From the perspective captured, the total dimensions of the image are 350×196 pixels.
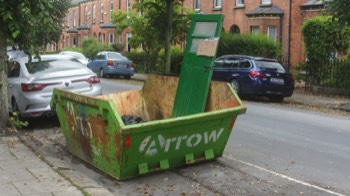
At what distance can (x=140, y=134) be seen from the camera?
6121 mm

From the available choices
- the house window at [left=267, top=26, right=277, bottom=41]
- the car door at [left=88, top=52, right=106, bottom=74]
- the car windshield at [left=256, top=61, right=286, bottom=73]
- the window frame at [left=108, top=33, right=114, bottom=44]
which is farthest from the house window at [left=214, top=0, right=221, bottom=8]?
the window frame at [left=108, top=33, right=114, bottom=44]

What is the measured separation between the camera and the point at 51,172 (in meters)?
6.64

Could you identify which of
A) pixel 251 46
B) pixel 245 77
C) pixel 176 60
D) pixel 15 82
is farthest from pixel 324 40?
pixel 15 82

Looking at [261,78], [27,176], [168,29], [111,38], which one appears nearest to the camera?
[27,176]

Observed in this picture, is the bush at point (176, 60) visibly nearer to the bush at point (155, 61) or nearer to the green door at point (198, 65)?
the bush at point (155, 61)

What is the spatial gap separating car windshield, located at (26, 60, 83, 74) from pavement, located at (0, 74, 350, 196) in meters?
2.05

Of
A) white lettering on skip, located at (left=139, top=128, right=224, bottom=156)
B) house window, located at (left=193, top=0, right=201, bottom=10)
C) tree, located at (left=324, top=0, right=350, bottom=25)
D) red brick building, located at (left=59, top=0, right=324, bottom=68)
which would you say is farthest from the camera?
house window, located at (left=193, top=0, right=201, bottom=10)

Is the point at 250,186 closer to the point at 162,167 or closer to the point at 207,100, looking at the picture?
the point at 162,167

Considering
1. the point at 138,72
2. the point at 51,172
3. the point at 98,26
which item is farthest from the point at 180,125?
the point at 98,26

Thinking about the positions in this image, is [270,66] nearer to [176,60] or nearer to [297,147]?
[297,147]

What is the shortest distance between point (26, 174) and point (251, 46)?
2020 centimetres

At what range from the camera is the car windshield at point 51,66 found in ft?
36.1

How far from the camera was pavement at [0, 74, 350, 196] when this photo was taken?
5.79 meters

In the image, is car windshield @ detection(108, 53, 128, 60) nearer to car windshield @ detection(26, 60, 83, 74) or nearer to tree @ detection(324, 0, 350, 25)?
tree @ detection(324, 0, 350, 25)
